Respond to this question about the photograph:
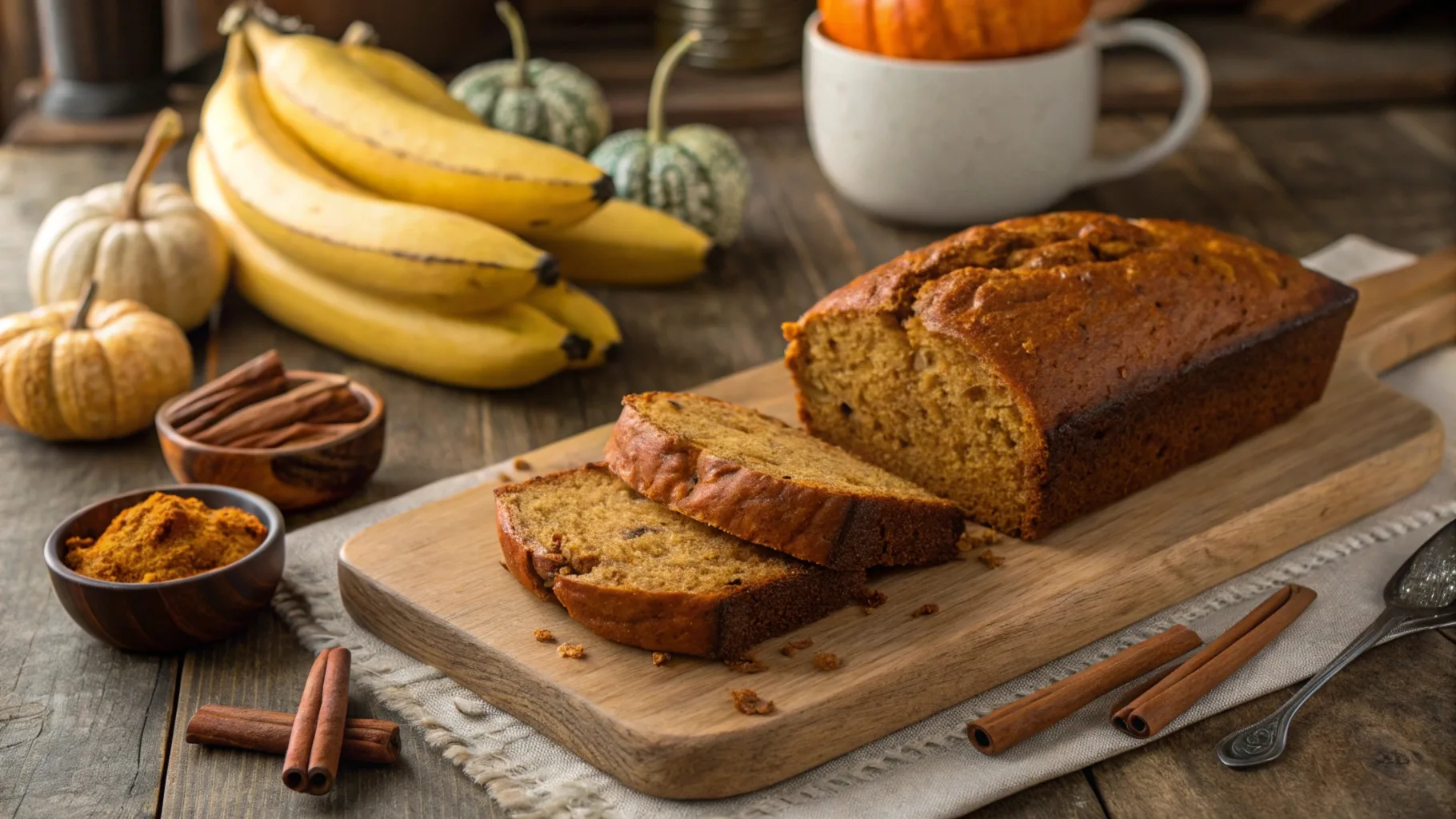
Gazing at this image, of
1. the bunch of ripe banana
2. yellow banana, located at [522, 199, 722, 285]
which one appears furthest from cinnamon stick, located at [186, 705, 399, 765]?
yellow banana, located at [522, 199, 722, 285]

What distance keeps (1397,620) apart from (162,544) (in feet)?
6.02

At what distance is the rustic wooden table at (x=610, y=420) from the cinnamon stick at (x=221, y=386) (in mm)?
231

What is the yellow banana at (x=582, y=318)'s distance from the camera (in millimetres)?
3033

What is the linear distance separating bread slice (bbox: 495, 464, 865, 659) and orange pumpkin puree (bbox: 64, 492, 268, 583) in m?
0.41

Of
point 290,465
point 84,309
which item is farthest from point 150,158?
point 290,465

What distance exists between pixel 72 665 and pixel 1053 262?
1697mm

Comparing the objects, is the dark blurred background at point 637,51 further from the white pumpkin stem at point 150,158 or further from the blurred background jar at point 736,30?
the white pumpkin stem at point 150,158

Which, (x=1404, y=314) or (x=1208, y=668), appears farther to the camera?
(x=1404, y=314)

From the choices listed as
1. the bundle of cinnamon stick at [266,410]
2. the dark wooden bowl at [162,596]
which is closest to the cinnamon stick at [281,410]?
the bundle of cinnamon stick at [266,410]

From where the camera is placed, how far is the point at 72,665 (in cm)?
212

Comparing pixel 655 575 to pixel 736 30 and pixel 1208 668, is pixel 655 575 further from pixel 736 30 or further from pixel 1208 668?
pixel 736 30

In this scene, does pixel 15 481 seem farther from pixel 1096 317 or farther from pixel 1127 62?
pixel 1127 62

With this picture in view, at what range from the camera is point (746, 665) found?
6.40 feet

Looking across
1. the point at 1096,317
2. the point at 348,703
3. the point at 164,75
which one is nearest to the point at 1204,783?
the point at 1096,317
